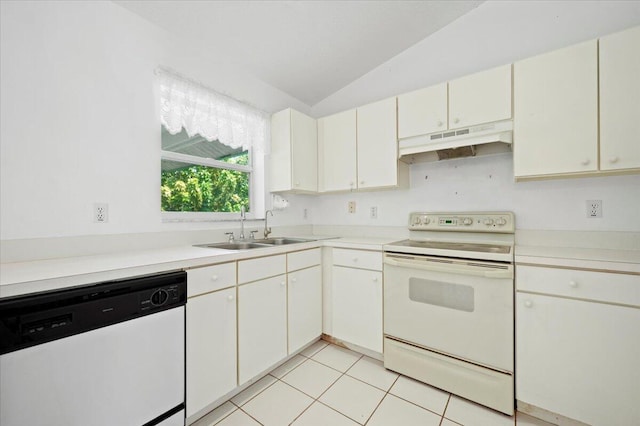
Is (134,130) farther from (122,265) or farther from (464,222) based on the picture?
(464,222)

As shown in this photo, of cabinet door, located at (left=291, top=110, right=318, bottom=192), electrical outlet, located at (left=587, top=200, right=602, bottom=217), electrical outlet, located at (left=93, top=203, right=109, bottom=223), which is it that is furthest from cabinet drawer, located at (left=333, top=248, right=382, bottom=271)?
electrical outlet, located at (left=93, top=203, right=109, bottom=223)

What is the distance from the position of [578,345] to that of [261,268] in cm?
180

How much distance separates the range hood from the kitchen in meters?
0.13

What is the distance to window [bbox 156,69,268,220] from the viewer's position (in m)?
1.88

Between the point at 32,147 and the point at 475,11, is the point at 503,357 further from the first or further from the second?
the point at 32,147

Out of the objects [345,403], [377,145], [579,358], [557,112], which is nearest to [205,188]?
[377,145]

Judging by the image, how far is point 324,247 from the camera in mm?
2320

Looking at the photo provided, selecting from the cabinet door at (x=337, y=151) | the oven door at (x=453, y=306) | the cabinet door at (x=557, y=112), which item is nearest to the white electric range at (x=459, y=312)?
the oven door at (x=453, y=306)

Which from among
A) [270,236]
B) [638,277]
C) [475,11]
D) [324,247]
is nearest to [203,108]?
[270,236]

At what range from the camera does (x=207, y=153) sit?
224cm

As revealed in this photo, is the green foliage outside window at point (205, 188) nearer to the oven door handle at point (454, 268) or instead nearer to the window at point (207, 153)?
the window at point (207, 153)

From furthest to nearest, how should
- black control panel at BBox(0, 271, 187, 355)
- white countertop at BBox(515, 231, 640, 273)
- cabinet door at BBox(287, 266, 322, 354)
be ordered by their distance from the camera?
cabinet door at BBox(287, 266, 322, 354) < white countertop at BBox(515, 231, 640, 273) < black control panel at BBox(0, 271, 187, 355)

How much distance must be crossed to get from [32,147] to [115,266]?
829 millimetres

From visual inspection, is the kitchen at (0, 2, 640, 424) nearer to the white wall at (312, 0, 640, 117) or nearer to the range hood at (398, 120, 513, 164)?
the white wall at (312, 0, 640, 117)
